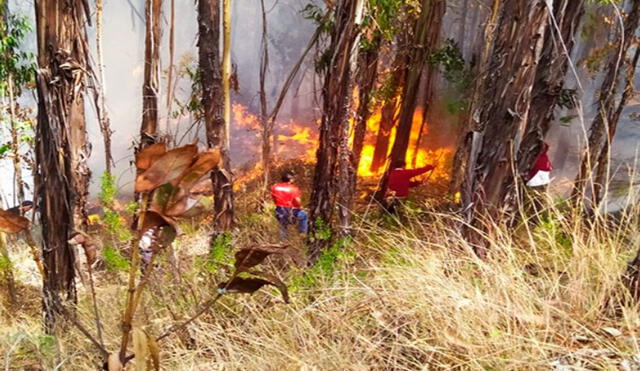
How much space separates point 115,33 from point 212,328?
8.73 meters

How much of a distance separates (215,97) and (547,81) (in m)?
2.63

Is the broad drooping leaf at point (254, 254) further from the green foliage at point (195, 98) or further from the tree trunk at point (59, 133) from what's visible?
the green foliage at point (195, 98)

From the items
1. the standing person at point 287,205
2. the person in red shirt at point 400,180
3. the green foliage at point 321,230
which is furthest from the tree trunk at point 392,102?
the green foliage at point 321,230

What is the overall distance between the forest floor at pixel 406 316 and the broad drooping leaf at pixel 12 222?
2.62 ft

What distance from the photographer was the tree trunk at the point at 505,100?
7.36 ft

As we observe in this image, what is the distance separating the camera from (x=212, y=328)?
217 cm

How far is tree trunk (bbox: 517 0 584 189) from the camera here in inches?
98.3

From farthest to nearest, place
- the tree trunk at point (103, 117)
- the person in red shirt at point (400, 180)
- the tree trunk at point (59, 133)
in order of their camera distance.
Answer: the person in red shirt at point (400, 180), the tree trunk at point (103, 117), the tree trunk at point (59, 133)

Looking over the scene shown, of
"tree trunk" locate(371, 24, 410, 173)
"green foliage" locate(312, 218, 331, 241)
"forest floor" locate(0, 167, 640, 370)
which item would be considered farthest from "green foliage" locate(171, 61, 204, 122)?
"tree trunk" locate(371, 24, 410, 173)

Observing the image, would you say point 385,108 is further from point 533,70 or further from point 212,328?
point 212,328

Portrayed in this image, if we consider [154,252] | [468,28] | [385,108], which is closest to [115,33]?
[385,108]

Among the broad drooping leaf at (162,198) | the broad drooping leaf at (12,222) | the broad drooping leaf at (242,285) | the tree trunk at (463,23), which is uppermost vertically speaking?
the tree trunk at (463,23)

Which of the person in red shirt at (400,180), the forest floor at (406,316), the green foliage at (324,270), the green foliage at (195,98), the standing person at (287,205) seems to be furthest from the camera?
the person in red shirt at (400,180)

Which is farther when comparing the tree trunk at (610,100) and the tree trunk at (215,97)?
the tree trunk at (610,100)
